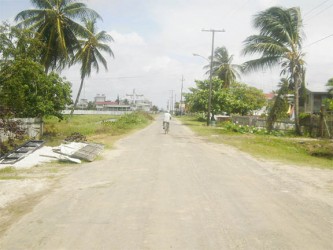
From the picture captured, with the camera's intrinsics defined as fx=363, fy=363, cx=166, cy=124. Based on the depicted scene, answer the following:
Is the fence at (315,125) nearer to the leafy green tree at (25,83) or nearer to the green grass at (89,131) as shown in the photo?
the green grass at (89,131)

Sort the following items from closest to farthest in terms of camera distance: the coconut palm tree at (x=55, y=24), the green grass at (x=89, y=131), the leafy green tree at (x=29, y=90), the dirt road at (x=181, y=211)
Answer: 1. the dirt road at (x=181, y=211)
2. the leafy green tree at (x=29, y=90)
3. the green grass at (x=89, y=131)
4. the coconut palm tree at (x=55, y=24)

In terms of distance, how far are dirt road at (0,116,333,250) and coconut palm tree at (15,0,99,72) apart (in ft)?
61.9

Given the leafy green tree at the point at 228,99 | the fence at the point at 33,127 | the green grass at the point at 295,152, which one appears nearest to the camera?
the green grass at the point at 295,152

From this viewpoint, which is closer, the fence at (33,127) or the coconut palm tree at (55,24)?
the fence at (33,127)

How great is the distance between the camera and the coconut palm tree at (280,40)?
82.9ft

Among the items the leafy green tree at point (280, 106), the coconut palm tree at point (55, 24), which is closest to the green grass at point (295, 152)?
the leafy green tree at point (280, 106)

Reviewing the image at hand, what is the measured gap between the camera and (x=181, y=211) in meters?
6.26

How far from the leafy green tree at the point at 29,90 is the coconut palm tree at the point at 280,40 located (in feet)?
45.1

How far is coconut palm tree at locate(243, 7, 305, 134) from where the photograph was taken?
82.9 ft

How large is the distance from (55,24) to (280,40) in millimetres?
16537

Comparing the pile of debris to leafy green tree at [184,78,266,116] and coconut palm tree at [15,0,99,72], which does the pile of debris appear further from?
leafy green tree at [184,78,266,116]

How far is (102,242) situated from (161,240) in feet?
2.57

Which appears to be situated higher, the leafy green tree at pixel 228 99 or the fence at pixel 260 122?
the leafy green tree at pixel 228 99

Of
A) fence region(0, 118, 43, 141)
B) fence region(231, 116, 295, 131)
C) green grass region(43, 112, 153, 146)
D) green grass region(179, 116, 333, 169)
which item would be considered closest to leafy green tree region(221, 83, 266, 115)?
fence region(231, 116, 295, 131)
